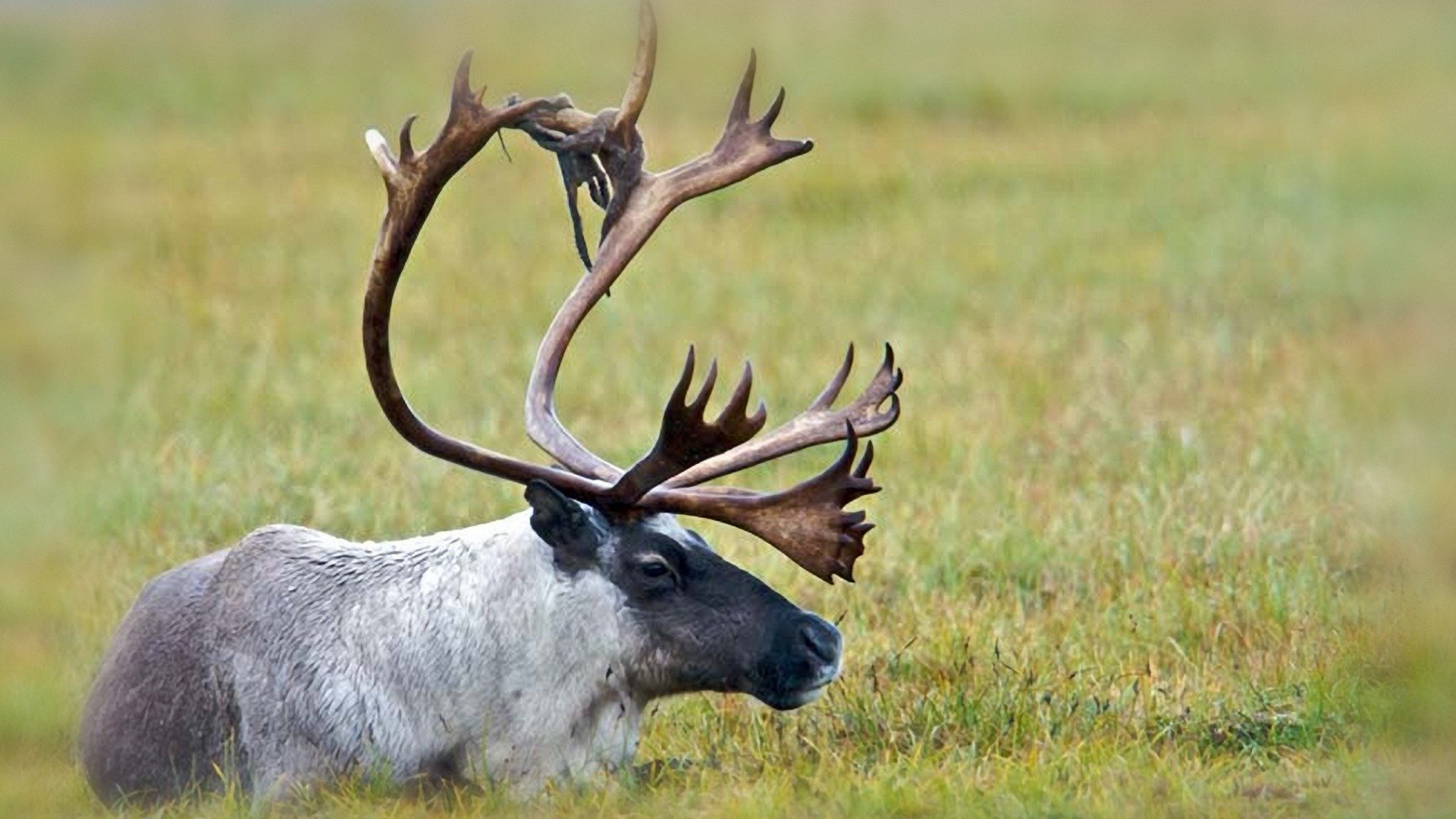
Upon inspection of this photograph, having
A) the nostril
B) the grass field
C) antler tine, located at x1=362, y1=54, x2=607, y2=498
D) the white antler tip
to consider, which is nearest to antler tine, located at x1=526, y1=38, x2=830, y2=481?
antler tine, located at x1=362, y1=54, x2=607, y2=498

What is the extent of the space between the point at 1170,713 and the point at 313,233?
10885 millimetres

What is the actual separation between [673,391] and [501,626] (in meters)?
0.82

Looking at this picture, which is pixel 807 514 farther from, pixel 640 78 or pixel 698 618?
pixel 640 78

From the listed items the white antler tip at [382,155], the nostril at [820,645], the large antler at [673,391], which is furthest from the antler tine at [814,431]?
the white antler tip at [382,155]

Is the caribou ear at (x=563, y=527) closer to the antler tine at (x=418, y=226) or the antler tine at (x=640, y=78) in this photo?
the antler tine at (x=418, y=226)

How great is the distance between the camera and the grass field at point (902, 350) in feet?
23.7

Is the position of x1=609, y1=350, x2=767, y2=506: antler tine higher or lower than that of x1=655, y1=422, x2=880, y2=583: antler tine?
higher

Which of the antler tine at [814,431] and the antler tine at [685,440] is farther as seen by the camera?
the antler tine at [814,431]

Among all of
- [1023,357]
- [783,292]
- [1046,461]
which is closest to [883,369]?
[1046,461]

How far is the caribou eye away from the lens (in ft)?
21.8

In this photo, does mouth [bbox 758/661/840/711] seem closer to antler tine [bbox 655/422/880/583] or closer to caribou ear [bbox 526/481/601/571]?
antler tine [bbox 655/422/880/583]

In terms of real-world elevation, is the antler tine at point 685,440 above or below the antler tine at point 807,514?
above

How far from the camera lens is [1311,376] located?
500 inches

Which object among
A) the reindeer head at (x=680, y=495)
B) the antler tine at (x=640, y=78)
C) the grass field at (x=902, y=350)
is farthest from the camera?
the grass field at (x=902, y=350)
